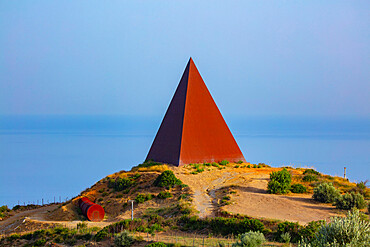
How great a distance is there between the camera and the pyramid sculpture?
1041 inches

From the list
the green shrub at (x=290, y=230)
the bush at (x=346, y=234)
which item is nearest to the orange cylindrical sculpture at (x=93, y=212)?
the green shrub at (x=290, y=230)

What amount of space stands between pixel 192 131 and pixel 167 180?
569 centimetres

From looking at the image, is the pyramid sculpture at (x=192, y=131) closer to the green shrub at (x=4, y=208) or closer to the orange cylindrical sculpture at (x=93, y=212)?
the orange cylindrical sculpture at (x=93, y=212)

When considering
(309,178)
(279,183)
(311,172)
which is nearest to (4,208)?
(279,183)

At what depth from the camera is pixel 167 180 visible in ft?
73.3

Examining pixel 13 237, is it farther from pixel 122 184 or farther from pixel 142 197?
pixel 122 184

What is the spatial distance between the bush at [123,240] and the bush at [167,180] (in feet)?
26.6

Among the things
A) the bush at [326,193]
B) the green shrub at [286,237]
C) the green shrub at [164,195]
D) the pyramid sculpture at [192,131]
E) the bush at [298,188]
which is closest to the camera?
the green shrub at [286,237]

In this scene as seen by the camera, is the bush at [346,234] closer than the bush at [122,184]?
Yes

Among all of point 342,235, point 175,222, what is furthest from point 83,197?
point 342,235

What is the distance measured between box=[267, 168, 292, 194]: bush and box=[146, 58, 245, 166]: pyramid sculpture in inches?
280

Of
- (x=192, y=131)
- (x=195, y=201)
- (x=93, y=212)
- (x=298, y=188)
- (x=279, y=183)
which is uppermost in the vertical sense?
(x=192, y=131)

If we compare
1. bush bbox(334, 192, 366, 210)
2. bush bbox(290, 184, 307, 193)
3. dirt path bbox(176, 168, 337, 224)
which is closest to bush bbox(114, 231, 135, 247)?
dirt path bbox(176, 168, 337, 224)

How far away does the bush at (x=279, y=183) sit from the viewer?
20078 mm
